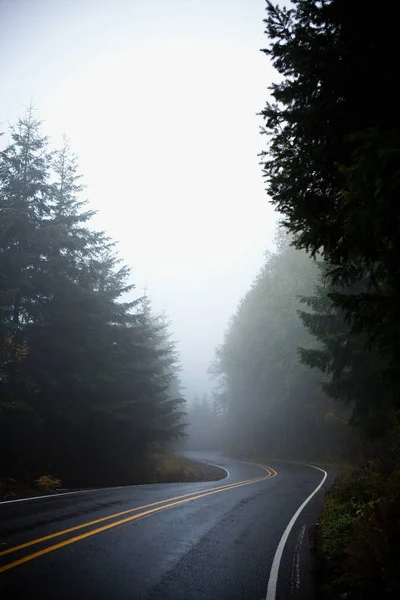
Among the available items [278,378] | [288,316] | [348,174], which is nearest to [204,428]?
[278,378]

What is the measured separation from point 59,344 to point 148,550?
13266 millimetres

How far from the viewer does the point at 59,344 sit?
696 inches

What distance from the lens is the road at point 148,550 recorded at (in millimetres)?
4613

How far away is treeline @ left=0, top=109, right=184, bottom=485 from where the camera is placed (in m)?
16.0

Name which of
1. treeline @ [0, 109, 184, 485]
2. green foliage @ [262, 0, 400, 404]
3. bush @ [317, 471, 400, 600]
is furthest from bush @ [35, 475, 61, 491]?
green foliage @ [262, 0, 400, 404]

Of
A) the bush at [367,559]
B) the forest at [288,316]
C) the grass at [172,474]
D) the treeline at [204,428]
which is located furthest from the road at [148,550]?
the treeline at [204,428]

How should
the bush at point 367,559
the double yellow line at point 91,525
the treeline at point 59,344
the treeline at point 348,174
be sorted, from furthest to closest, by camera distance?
1. the treeline at point 59,344
2. the double yellow line at point 91,525
3. the bush at point 367,559
4. the treeline at point 348,174

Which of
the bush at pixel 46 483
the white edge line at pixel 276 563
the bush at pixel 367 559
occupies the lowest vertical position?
the bush at pixel 46 483

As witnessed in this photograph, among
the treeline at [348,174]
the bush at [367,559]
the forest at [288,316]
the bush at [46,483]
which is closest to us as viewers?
the treeline at [348,174]

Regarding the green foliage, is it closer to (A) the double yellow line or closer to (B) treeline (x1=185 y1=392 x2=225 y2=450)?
(A) the double yellow line

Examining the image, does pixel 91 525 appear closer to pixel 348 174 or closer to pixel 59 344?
pixel 348 174

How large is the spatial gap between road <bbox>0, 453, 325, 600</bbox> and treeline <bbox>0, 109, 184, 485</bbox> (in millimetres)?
6570

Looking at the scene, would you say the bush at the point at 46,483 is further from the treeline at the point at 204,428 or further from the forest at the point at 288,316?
the treeline at the point at 204,428

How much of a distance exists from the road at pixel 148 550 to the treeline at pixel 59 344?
21.6ft
